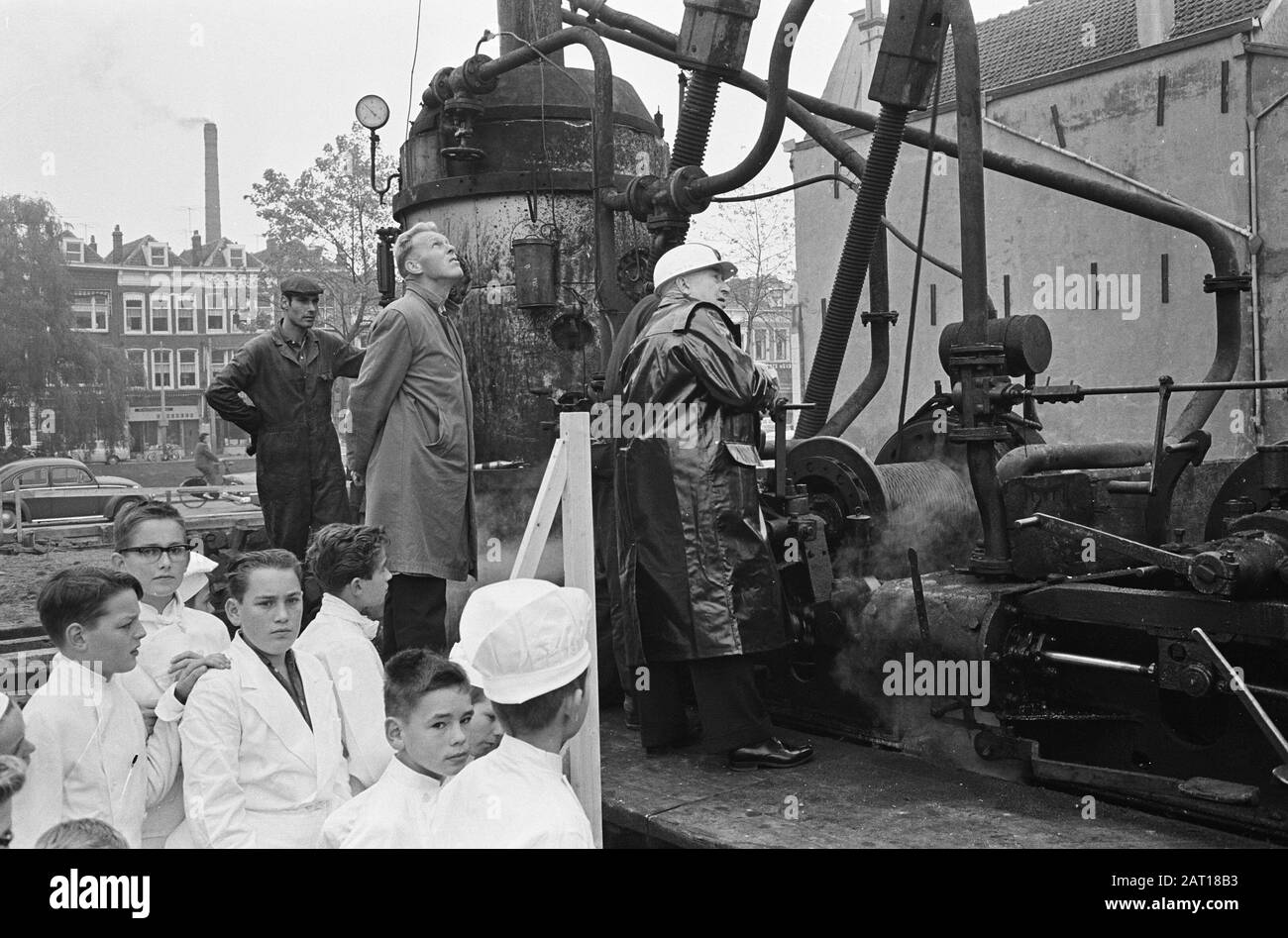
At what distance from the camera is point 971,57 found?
5016mm

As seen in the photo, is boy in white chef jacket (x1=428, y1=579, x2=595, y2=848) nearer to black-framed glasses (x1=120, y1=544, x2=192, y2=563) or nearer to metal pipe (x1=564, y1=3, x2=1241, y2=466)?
black-framed glasses (x1=120, y1=544, x2=192, y2=563)

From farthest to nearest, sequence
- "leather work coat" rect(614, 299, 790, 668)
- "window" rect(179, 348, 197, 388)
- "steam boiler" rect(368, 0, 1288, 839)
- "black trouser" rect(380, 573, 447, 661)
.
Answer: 1. "window" rect(179, 348, 197, 388)
2. "black trouser" rect(380, 573, 447, 661)
3. "leather work coat" rect(614, 299, 790, 668)
4. "steam boiler" rect(368, 0, 1288, 839)

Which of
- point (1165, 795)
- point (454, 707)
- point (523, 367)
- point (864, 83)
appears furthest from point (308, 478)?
point (864, 83)

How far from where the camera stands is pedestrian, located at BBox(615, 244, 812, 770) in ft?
15.7

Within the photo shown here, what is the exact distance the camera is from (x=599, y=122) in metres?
6.89

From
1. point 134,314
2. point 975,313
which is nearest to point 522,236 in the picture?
point 975,313

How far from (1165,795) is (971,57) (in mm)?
2909

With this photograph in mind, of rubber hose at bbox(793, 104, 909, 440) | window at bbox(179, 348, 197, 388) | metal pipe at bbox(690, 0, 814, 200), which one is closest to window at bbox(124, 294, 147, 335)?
window at bbox(179, 348, 197, 388)

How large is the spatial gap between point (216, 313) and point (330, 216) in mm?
31827

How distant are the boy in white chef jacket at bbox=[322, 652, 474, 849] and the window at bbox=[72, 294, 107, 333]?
5286cm

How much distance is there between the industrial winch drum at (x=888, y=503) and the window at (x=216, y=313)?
5452 cm

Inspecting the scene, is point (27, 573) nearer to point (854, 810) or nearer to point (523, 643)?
point (854, 810)

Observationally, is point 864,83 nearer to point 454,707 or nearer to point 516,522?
point 516,522

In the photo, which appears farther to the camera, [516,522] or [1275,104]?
[1275,104]
